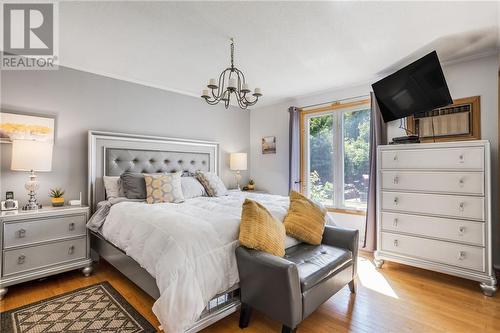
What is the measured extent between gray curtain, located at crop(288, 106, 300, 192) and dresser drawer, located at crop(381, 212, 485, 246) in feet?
5.15

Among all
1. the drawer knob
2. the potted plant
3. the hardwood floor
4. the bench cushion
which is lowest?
the hardwood floor

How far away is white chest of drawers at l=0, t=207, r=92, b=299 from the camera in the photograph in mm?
2238

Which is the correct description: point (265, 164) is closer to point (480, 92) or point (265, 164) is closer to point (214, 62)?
point (214, 62)

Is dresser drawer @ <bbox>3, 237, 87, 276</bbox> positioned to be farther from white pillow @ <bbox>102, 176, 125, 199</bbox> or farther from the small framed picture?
the small framed picture

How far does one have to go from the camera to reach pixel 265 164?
4820 millimetres

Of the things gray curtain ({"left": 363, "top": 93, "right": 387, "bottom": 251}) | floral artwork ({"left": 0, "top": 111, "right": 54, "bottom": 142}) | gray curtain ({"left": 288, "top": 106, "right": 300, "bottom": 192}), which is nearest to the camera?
floral artwork ({"left": 0, "top": 111, "right": 54, "bottom": 142})

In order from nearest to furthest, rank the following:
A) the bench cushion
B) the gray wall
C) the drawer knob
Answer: the bench cushion < the drawer knob < the gray wall

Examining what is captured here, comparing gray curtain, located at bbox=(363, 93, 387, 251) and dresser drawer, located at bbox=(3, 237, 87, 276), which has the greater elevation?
gray curtain, located at bbox=(363, 93, 387, 251)

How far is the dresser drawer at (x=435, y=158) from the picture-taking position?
2350mm

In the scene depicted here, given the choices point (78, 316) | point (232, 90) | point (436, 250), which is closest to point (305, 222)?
point (232, 90)

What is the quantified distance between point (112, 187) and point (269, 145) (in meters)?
2.77

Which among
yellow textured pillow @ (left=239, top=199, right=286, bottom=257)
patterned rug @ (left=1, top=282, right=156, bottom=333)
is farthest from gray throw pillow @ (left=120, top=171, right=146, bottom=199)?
yellow textured pillow @ (left=239, top=199, right=286, bottom=257)

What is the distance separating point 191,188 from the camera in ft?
10.6

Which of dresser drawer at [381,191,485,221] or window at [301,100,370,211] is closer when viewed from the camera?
dresser drawer at [381,191,485,221]
